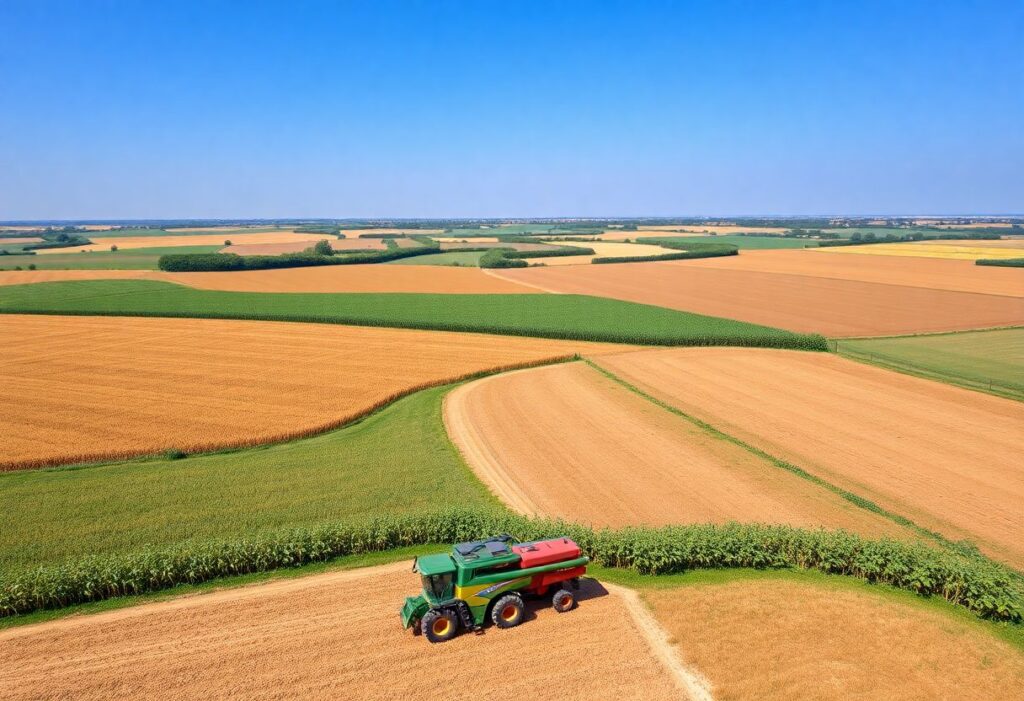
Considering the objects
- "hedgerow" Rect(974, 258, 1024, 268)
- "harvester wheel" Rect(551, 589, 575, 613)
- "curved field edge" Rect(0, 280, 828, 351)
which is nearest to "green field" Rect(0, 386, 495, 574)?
"harvester wheel" Rect(551, 589, 575, 613)

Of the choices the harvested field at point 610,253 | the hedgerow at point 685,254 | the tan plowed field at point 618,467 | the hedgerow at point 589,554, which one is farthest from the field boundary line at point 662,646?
the hedgerow at point 685,254

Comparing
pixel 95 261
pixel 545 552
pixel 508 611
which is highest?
pixel 95 261

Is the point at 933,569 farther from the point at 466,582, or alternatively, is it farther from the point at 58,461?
the point at 58,461

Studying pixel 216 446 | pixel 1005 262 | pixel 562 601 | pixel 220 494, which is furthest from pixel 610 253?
pixel 562 601

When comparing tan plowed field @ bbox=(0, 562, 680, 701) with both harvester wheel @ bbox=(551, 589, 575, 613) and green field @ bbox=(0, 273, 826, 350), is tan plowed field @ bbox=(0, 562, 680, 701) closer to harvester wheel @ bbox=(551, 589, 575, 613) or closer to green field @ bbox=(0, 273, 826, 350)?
harvester wheel @ bbox=(551, 589, 575, 613)

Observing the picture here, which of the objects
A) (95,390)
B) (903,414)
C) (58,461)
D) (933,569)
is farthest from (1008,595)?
(95,390)

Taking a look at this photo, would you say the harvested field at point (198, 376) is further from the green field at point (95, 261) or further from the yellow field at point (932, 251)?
the yellow field at point (932, 251)

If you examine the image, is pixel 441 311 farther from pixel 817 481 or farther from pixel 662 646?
pixel 662 646
